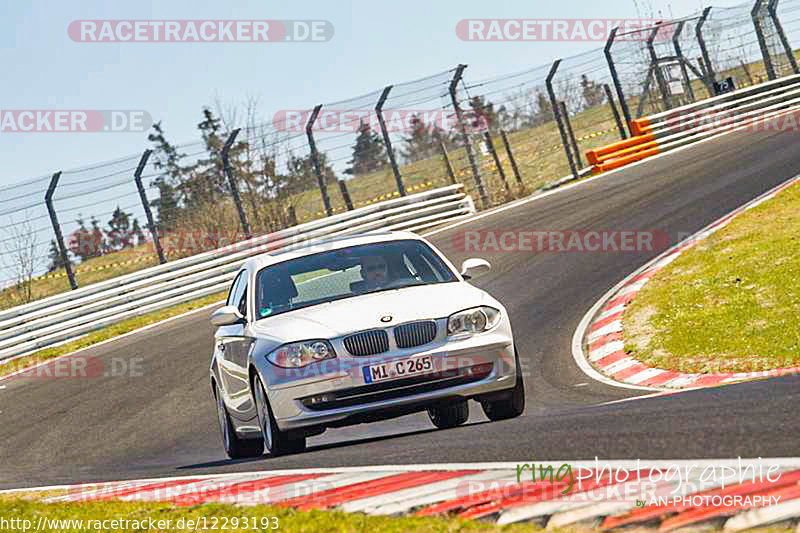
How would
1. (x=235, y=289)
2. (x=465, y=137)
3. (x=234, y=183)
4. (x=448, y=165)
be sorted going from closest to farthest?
1. (x=235, y=289)
2. (x=234, y=183)
3. (x=465, y=137)
4. (x=448, y=165)

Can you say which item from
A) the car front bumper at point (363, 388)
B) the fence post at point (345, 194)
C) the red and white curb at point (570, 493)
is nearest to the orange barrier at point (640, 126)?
the fence post at point (345, 194)

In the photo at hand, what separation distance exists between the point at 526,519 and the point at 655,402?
3162 mm

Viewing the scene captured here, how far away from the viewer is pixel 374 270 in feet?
30.3

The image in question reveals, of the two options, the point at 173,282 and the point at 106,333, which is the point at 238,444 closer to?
the point at 106,333

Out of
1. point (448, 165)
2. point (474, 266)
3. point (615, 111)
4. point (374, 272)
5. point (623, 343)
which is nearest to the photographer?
point (374, 272)

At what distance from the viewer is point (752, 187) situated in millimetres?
20125

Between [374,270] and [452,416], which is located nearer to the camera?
[374,270]

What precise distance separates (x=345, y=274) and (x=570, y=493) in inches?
192

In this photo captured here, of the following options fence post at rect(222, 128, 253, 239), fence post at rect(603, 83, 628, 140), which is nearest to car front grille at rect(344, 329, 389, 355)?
fence post at rect(222, 128, 253, 239)

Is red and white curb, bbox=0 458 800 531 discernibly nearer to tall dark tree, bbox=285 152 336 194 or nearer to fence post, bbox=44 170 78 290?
fence post, bbox=44 170 78 290

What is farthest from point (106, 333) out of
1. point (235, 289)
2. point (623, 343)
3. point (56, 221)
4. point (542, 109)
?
point (542, 109)

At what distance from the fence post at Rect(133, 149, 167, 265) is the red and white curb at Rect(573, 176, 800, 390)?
10.4 meters

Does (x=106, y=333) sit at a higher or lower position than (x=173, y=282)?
lower

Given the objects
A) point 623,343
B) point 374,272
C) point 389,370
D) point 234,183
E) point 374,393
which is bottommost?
point 623,343
